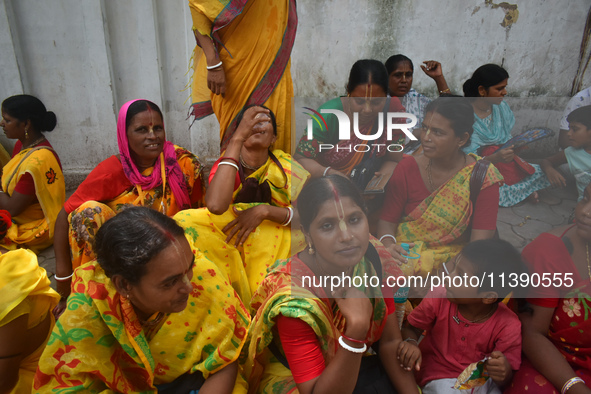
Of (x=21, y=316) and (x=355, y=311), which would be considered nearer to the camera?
(x=355, y=311)

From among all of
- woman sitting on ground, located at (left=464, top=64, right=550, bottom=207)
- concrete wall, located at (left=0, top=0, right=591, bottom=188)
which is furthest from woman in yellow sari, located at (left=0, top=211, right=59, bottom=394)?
concrete wall, located at (left=0, top=0, right=591, bottom=188)

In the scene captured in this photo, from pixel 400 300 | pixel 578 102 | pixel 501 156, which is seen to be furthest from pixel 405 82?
pixel 400 300

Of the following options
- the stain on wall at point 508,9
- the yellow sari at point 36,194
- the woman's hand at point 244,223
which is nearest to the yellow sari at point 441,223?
the woman's hand at point 244,223

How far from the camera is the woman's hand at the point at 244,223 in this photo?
2.35m

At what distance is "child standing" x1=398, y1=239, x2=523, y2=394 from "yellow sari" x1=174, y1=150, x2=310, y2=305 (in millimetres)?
911

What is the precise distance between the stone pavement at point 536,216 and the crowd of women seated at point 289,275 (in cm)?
8

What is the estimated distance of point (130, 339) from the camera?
150 cm

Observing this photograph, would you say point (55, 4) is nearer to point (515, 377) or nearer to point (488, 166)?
point (488, 166)

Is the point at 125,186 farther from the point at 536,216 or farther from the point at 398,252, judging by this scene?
the point at 536,216

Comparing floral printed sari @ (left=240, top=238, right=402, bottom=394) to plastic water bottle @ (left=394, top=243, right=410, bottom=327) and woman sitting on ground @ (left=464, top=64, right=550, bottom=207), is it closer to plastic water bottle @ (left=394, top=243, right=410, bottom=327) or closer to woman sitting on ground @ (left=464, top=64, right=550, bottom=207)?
plastic water bottle @ (left=394, top=243, right=410, bottom=327)

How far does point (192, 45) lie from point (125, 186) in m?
2.81

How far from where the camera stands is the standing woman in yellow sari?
2629 millimetres

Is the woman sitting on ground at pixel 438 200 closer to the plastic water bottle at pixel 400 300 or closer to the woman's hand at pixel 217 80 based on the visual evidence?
the plastic water bottle at pixel 400 300

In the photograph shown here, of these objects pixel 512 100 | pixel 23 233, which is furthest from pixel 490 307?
pixel 512 100
